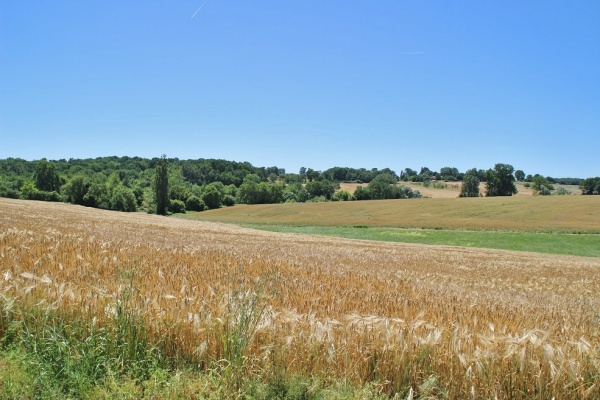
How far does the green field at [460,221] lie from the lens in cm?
5347

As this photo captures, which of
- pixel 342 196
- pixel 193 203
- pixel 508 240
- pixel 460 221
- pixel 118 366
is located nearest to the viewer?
pixel 118 366

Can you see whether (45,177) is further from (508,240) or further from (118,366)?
(118,366)

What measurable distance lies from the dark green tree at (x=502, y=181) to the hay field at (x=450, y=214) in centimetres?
4786

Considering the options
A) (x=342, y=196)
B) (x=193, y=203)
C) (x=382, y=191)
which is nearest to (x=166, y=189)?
(x=193, y=203)

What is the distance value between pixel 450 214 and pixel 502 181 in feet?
236

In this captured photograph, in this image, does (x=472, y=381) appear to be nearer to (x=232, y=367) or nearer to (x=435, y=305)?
(x=232, y=367)

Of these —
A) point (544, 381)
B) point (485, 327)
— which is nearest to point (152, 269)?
point (485, 327)

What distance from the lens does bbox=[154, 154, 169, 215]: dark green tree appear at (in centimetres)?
11212

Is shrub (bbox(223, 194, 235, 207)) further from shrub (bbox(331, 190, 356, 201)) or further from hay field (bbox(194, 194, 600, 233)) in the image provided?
shrub (bbox(331, 190, 356, 201))

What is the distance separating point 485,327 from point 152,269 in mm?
4946

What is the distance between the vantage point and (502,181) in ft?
478

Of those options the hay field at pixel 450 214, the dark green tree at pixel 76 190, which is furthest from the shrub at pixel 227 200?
the dark green tree at pixel 76 190

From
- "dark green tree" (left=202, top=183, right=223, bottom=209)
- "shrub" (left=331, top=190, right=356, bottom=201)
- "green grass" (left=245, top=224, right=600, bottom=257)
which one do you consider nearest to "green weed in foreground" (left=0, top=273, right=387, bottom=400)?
"green grass" (left=245, top=224, right=600, bottom=257)

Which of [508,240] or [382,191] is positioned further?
[382,191]
